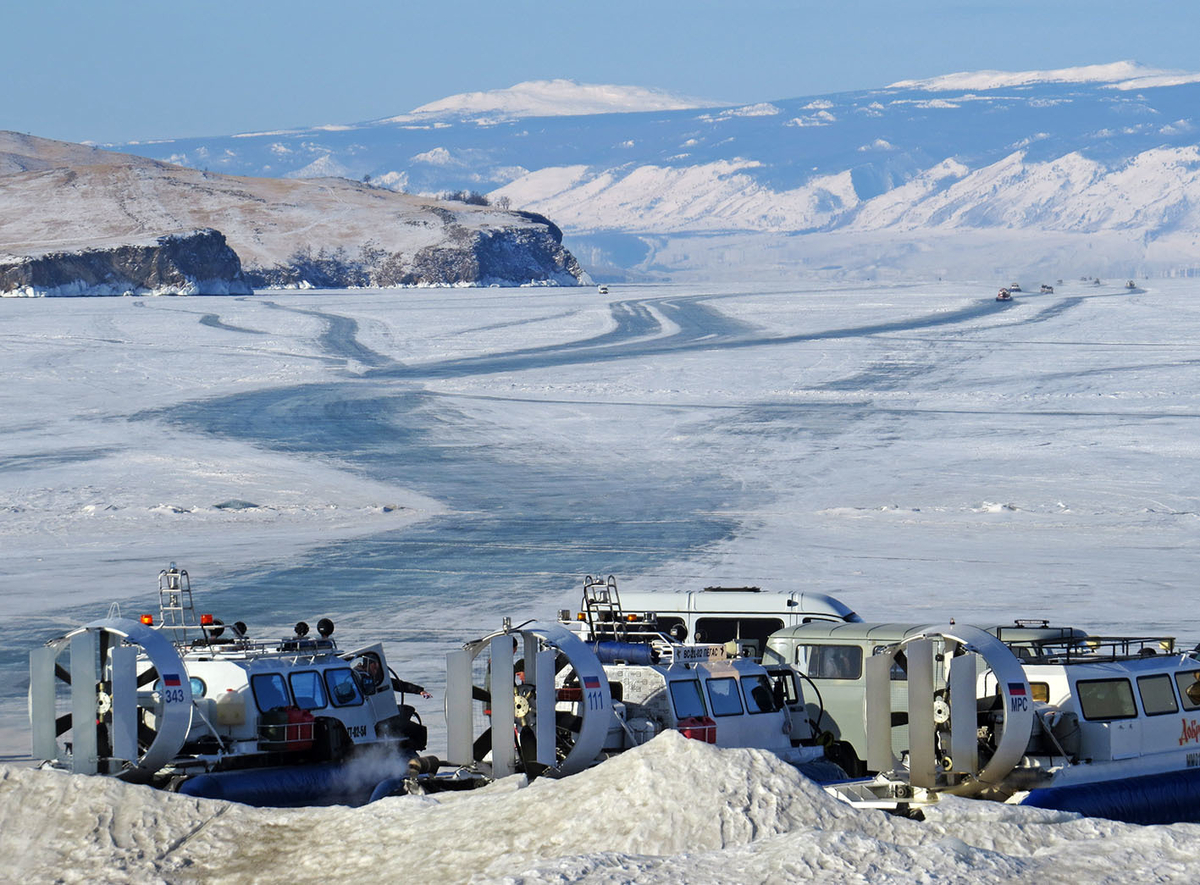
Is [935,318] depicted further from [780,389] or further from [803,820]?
[803,820]

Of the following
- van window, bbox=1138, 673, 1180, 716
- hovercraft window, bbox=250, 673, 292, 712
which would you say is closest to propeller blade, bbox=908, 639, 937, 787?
van window, bbox=1138, 673, 1180, 716

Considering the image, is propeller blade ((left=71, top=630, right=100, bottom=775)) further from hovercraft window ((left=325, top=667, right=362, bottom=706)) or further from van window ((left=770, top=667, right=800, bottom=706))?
van window ((left=770, top=667, right=800, bottom=706))

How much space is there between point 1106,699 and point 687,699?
3.40 m

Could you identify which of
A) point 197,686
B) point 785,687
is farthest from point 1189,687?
point 197,686

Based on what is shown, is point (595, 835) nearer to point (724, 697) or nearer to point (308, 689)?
point (724, 697)

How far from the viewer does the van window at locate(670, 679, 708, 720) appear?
1297 centimetres

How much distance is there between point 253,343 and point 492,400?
26.5 metres

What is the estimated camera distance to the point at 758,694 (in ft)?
44.3

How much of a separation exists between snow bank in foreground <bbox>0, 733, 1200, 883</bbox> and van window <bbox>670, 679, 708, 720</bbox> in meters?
1.71

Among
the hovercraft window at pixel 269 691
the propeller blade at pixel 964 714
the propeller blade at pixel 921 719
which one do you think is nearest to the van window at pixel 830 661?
the propeller blade at pixel 921 719

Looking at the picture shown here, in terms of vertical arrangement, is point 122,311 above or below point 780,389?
above

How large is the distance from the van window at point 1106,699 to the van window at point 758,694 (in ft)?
8.02

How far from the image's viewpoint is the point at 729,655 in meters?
14.3

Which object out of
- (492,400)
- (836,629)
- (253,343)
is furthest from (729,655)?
(253,343)
